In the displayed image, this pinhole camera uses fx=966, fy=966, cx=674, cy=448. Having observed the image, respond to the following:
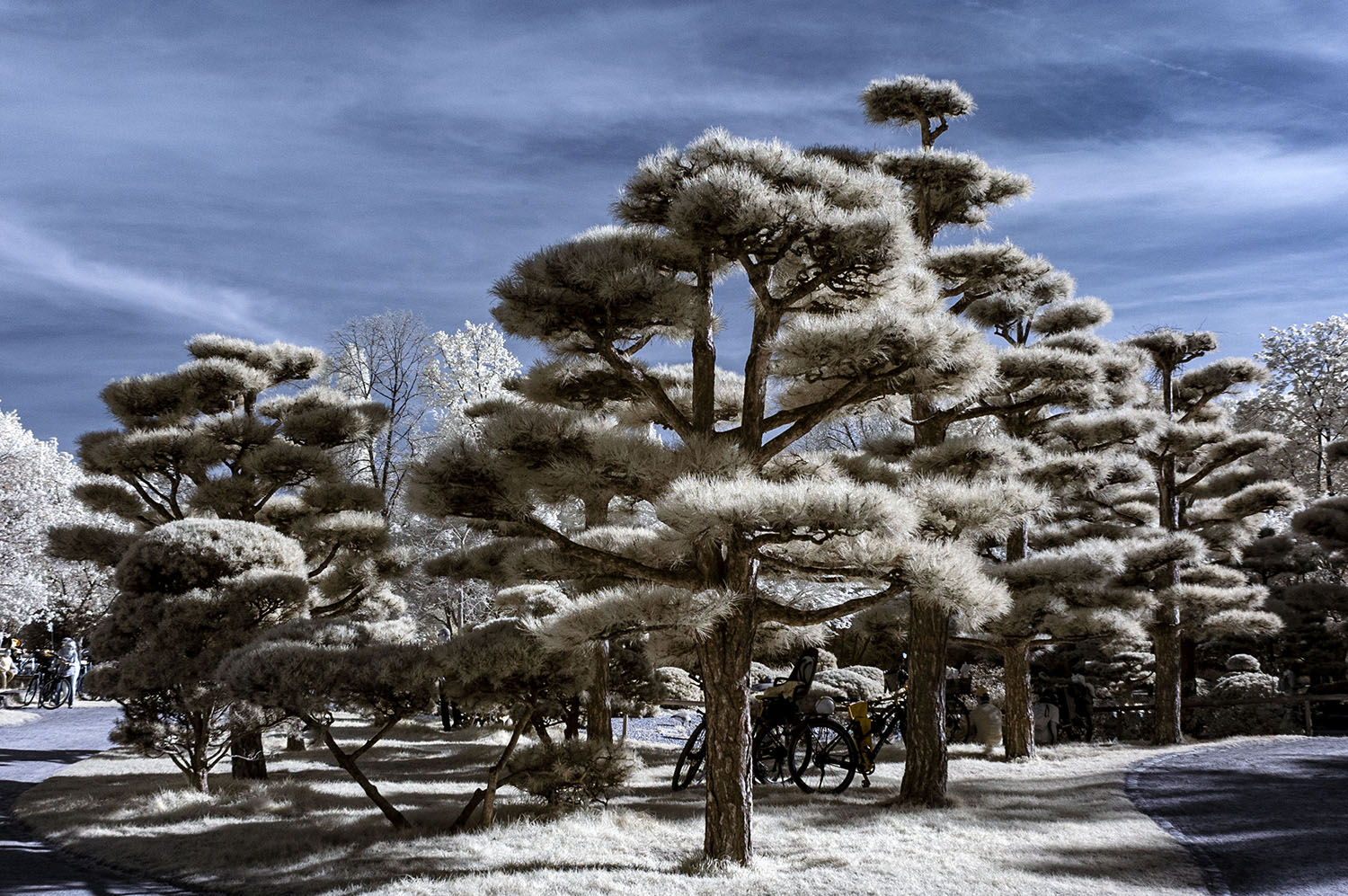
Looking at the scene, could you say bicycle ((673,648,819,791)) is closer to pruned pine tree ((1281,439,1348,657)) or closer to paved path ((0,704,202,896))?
paved path ((0,704,202,896))

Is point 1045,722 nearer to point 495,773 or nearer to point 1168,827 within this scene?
point 1168,827

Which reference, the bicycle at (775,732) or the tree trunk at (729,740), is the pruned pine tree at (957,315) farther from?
the tree trunk at (729,740)

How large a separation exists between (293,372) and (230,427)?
1635 millimetres

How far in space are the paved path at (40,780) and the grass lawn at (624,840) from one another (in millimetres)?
220

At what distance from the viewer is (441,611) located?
22.9 m

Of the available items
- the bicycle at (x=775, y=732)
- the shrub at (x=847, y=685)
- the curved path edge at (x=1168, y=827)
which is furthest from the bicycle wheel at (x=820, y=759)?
the shrub at (x=847, y=685)

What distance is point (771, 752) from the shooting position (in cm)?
1008

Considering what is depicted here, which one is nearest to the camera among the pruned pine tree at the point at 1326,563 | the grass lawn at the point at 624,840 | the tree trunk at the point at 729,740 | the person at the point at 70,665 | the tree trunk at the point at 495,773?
the grass lawn at the point at 624,840

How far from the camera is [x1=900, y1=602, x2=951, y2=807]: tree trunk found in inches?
343

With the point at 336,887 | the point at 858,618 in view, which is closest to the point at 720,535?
the point at 336,887

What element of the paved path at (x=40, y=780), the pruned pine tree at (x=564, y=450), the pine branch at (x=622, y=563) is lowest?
the paved path at (x=40, y=780)

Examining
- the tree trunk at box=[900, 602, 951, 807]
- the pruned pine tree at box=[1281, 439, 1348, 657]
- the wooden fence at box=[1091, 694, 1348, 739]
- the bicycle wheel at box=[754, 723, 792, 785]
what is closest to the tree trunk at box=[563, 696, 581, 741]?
the bicycle wheel at box=[754, 723, 792, 785]

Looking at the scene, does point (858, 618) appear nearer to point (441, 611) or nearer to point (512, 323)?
point (512, 323)

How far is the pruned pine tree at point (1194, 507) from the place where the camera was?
13.9 m
